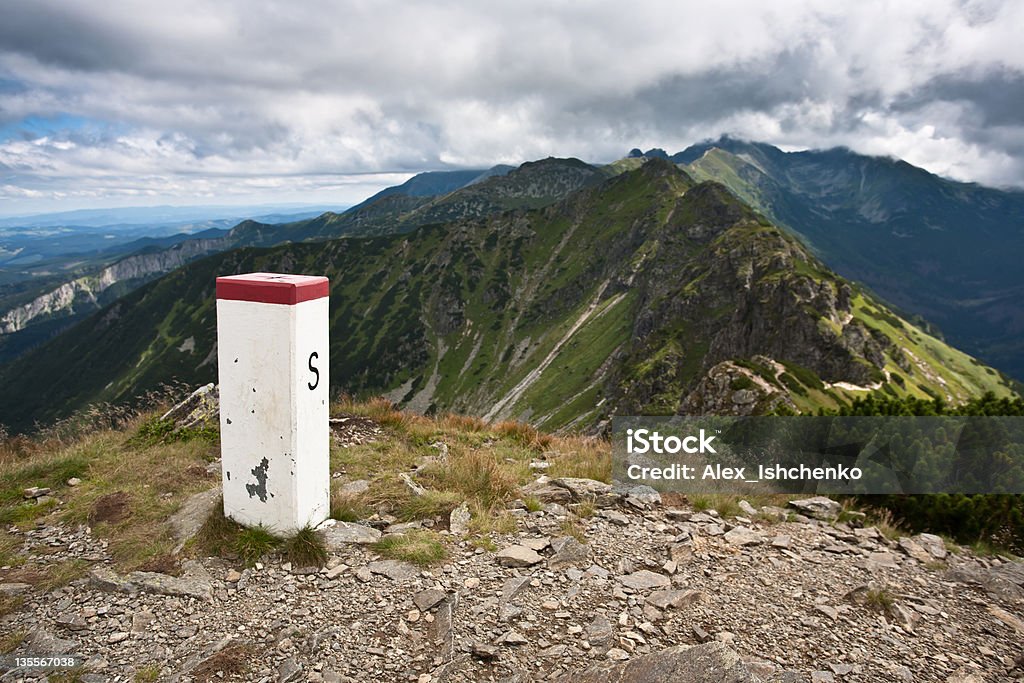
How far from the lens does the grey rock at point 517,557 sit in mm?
7211

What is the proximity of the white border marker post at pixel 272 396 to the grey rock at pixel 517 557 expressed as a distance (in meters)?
2.78

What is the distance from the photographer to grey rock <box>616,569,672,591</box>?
6.89m

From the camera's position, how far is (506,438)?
45.1 feet

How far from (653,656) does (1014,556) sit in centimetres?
778

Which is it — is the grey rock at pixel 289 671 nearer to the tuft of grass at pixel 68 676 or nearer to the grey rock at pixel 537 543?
the tuft of grass at pixel 68 676

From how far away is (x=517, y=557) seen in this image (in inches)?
287

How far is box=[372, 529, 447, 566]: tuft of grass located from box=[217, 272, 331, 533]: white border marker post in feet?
3.92

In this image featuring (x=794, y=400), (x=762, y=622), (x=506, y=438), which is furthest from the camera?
(x=794, y=400)

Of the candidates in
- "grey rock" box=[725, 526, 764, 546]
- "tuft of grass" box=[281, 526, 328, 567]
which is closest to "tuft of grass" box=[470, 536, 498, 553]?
"tuft of grass" box=[281, 526, 328, 567]

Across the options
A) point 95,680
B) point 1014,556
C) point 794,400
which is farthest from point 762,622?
point 794,400

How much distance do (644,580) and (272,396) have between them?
546cm

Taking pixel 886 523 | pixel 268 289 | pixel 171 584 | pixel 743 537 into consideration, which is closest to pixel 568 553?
pixel 743 537

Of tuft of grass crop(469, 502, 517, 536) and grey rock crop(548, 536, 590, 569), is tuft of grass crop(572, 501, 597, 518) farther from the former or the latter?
tuft of grass crop(469, 502, 517, 536)

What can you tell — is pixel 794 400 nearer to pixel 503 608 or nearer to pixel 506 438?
pixel 506 438
